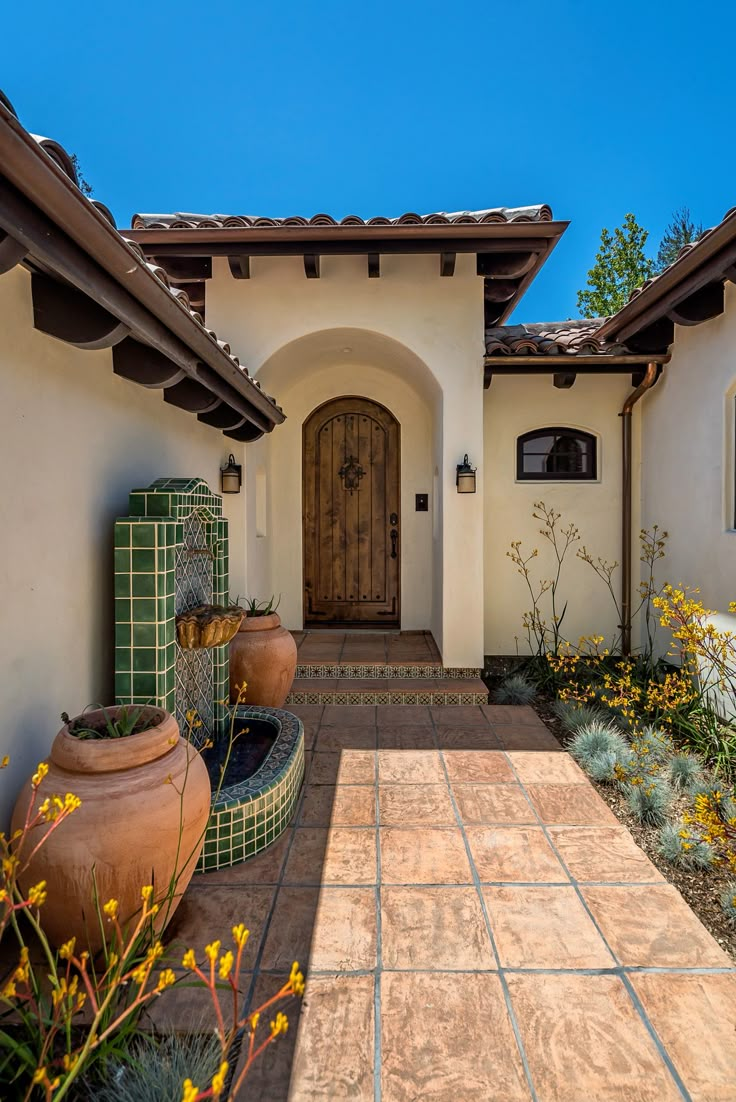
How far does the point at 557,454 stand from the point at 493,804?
15.3 ft

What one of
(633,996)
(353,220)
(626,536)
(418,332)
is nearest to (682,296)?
(418,332)

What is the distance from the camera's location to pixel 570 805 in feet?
12.3

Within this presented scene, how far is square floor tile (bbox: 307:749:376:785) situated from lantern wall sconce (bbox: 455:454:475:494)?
2718mm

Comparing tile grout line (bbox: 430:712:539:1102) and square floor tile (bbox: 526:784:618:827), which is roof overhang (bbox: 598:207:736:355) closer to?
square floor tile (bbox: 526:784:618:827)

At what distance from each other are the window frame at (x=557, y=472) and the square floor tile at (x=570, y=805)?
401 cm

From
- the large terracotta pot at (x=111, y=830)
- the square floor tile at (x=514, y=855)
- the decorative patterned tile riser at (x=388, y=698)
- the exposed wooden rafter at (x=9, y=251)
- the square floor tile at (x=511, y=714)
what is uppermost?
the exposed wooden rafter at (x=9, y=251)

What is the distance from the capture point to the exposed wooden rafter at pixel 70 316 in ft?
8.53

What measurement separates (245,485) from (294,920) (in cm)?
420

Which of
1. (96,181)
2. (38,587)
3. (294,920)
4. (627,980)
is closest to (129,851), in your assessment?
(294,920)

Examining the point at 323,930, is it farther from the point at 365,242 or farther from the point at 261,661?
the point at 365,242

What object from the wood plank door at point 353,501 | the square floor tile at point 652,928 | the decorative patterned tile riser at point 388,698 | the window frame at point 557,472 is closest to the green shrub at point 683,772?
the square floor tile at point 652,928

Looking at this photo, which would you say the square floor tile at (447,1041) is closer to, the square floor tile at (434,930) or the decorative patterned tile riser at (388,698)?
the square floor tile at (434,930)

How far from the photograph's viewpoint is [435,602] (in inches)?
275

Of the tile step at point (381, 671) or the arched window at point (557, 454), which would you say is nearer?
the tile step at point (381, 671)
